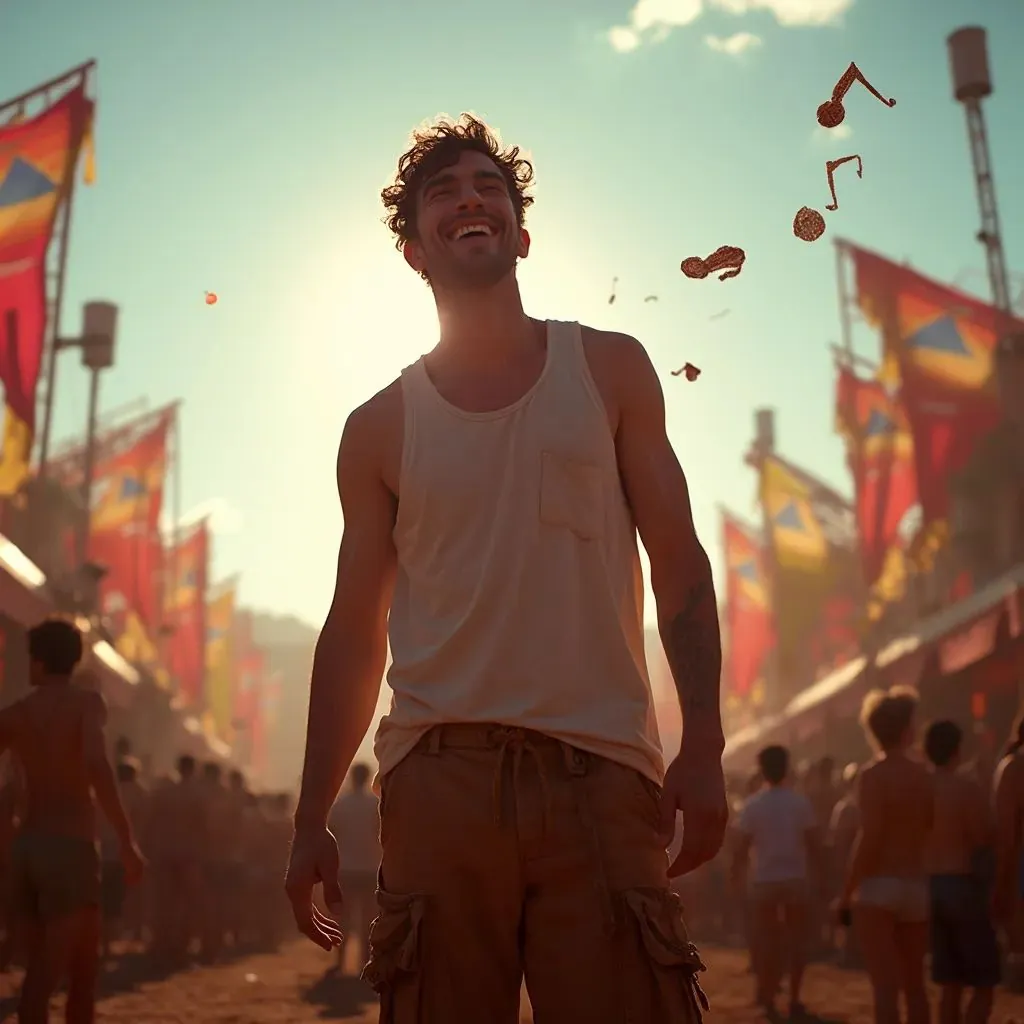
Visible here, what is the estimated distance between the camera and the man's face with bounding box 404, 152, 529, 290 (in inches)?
108

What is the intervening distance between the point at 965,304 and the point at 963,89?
4.82m

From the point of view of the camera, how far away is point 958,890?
6965 mm

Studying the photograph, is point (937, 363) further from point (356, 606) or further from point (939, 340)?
point (356, 606)

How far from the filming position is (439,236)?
2807 millimetres

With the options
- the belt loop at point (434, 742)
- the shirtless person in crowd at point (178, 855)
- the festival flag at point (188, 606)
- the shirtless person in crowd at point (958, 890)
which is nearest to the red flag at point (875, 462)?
the shirtless person in crowd at point (178, 855)

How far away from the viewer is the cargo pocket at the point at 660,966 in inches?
85.8

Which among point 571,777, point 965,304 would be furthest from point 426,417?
point 965,304

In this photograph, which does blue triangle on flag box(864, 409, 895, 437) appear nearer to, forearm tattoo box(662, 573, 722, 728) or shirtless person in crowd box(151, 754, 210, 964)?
shirtless person in crowd box(151, 754, 210, 964)

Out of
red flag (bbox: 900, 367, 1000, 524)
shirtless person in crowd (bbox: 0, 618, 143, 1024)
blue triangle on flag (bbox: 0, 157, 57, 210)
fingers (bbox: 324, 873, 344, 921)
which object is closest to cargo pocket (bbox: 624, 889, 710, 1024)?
fingers (bbox: 324, 873, 344, 921)

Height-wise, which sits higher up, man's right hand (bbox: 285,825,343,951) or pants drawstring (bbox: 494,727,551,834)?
pants drawstring (bbox: 494,727,551,834)

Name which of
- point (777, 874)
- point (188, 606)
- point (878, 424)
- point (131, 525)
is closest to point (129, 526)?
point (131, 525)

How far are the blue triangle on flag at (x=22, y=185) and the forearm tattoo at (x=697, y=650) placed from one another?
13669mm

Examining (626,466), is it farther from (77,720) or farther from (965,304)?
(965,304)

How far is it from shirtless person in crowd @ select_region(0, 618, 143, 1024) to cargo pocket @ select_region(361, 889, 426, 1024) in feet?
11.5
